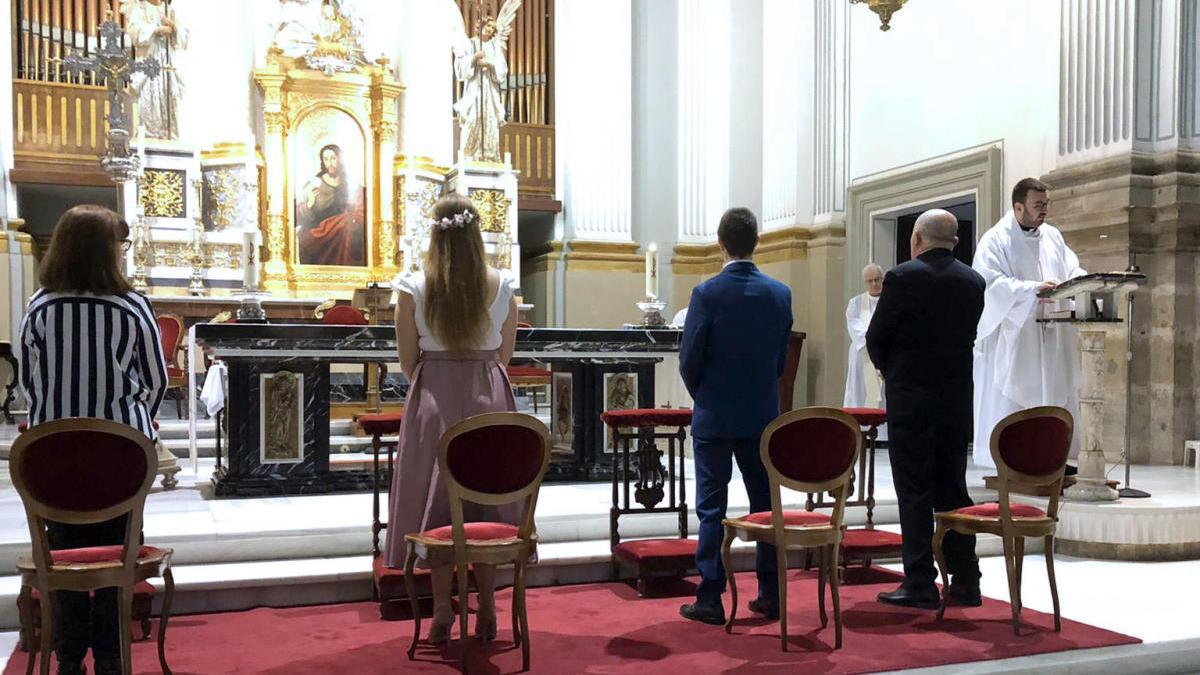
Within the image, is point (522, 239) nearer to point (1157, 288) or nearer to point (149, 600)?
point (1157, 288)

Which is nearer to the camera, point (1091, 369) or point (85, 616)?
point (85, 616)

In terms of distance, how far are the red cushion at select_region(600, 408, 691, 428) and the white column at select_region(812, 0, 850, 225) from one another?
21.6 ft

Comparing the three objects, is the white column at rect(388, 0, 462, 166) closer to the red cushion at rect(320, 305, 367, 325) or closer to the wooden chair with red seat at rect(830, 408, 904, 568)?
the red cushion at rect(320, 305, 367, 325)

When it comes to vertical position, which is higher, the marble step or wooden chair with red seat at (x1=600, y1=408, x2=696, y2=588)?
wooden chair with red seat at (x1=600, y1=408, x2=696, y2=588)

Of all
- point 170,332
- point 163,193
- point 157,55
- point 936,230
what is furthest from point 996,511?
point 157,55

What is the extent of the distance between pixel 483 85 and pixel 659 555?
29.4 feet

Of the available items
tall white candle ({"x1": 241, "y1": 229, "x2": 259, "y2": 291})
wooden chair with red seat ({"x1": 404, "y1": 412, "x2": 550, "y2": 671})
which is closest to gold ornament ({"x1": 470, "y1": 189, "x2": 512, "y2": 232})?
tall white candle ({"x1": 241, "y1": 229, "x2": 259, "y2": 291})

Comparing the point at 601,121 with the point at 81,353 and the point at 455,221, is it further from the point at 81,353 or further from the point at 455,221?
the point at 81,353

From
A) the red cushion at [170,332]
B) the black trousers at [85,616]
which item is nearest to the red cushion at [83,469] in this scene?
the black trousers at [85,616]

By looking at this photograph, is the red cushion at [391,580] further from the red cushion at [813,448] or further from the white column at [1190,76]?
the white column at [1190,76]

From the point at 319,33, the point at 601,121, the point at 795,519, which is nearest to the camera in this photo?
the point at 795,519

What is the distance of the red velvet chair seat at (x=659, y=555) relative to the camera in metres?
5.00

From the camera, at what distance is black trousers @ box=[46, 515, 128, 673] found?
3.50 m

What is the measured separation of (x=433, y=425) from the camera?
4035 millimetres
